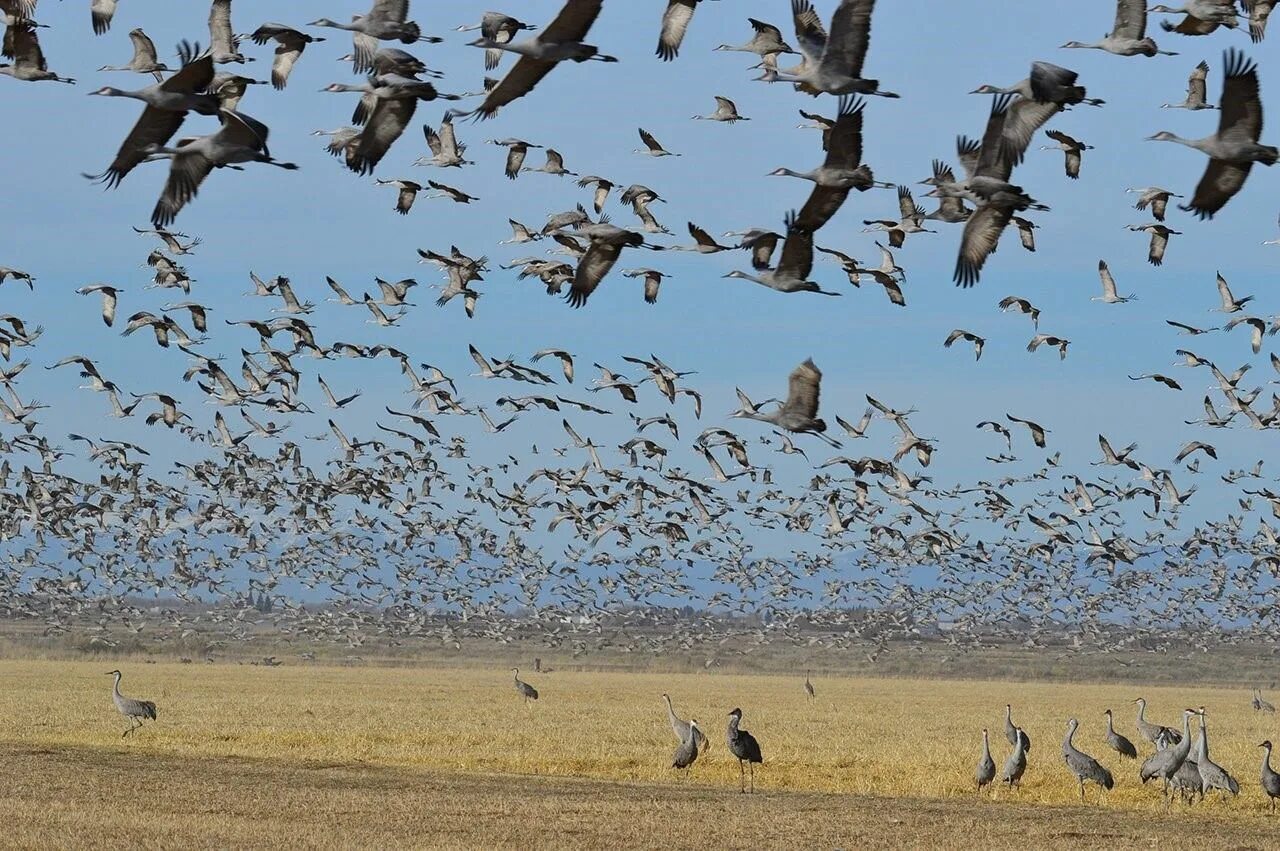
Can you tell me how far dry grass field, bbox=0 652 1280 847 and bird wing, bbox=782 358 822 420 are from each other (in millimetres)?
4340

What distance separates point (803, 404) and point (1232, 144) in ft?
19.4

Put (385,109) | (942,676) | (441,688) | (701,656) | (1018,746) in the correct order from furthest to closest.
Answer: (701,656) → (942,676) → (441,688) → (1018,746) → (385,109)

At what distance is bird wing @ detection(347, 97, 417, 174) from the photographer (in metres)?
18.0

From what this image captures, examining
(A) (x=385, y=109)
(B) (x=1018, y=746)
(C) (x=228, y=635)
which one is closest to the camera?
(A) (x=385, y=109)

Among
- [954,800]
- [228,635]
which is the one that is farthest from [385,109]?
[228,635]

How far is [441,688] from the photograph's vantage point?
54469 mm

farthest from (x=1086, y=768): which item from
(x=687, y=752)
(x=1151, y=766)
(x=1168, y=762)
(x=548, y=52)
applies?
(x=548, y=52)

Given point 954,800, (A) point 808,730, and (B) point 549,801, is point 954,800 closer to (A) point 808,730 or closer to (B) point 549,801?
(B) point 549,801

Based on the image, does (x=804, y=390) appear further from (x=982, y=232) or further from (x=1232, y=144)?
(x=1232, y=144)

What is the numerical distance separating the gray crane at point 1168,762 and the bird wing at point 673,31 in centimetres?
991

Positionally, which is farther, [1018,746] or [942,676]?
[942,676]

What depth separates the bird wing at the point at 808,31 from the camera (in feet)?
58.7

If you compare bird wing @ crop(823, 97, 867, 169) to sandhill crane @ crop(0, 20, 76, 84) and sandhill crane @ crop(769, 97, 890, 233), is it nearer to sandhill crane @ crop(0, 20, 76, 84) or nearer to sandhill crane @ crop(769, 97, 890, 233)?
sandhill crane @ crop(769, 97, 890, 233)

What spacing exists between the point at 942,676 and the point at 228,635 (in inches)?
1681
